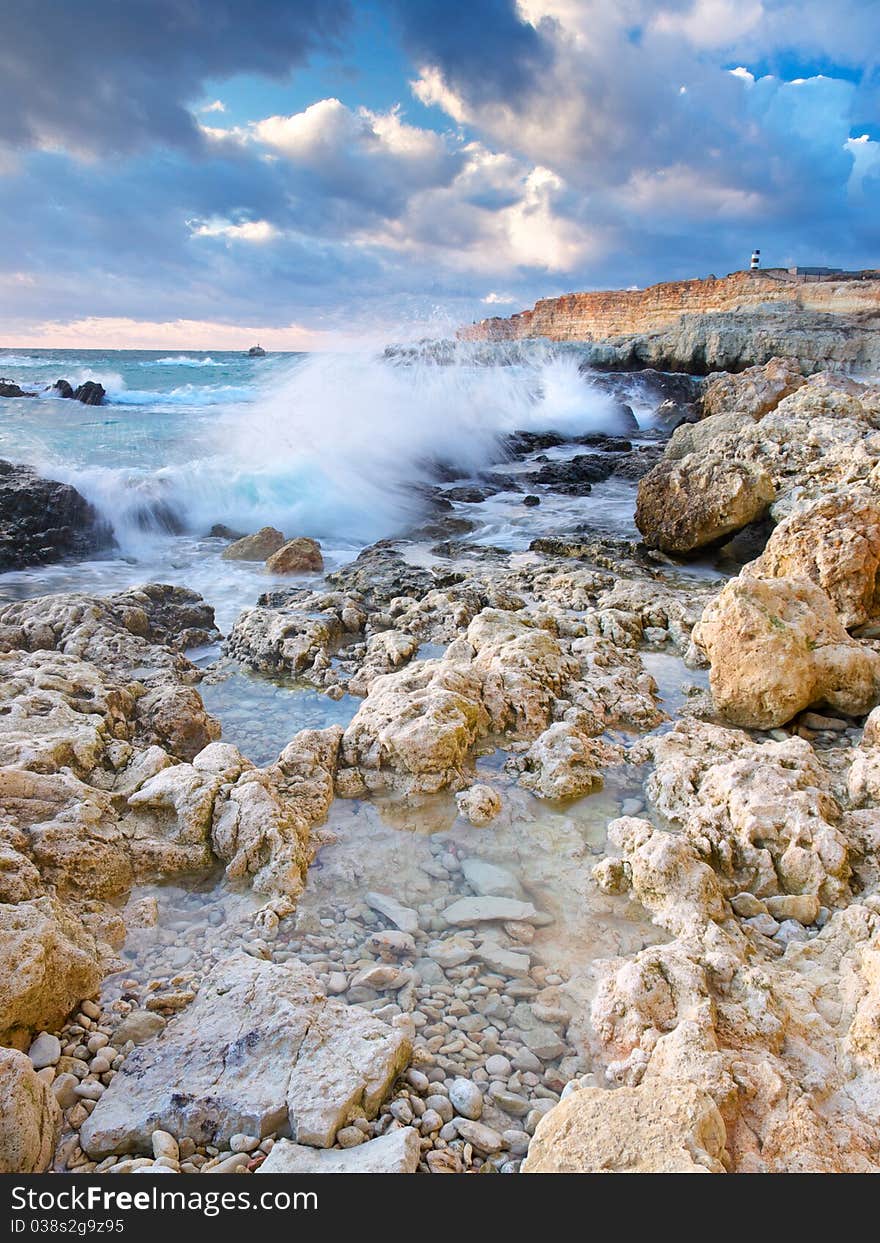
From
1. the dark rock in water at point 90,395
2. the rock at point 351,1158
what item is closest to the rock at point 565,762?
the rock at point 351,1158

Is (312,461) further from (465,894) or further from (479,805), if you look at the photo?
(465,894)

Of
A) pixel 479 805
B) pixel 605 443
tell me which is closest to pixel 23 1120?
pixel 479 805

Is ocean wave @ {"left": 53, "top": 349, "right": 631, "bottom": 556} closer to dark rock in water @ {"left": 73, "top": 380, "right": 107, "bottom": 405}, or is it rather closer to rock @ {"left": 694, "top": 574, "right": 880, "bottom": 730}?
rock @ {"left": 694, "top": 574, "right": 880, "bottom": 730}

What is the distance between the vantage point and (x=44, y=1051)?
1.83m

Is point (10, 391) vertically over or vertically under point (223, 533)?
over

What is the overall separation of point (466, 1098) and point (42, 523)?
319 inches

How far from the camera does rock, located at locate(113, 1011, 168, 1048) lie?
1.91 metres

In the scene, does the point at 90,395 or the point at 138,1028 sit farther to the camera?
the point at 90,395

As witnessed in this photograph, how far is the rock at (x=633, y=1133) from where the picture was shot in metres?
1.44

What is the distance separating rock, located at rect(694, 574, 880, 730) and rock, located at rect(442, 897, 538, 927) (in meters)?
1.94

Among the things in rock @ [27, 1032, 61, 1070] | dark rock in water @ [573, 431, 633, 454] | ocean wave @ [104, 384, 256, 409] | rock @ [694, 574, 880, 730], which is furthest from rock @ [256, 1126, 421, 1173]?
ocean wave @ [104, 384, 256, 409]
